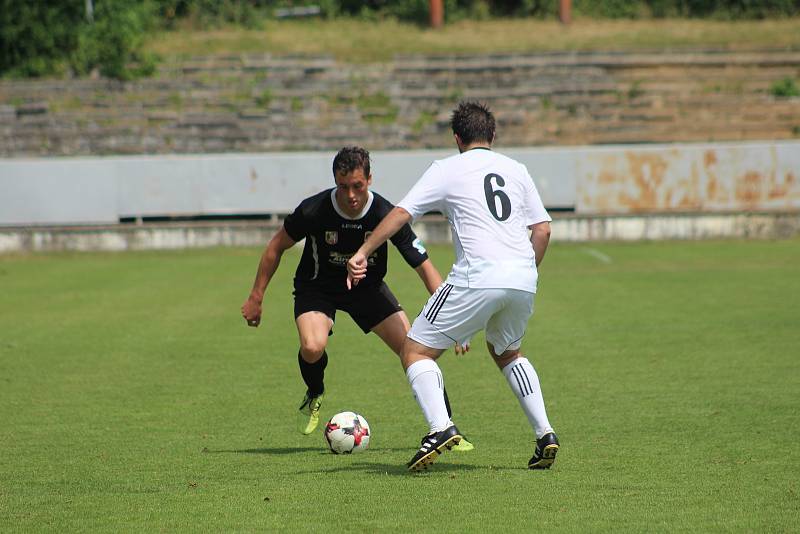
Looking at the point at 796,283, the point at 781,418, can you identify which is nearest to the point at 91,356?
the point at 781,418

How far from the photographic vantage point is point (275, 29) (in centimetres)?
4362

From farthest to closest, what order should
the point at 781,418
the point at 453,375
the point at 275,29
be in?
the point at 275,29 < the point at 453,375 < the point at 781,418

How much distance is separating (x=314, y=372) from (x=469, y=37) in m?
36.2

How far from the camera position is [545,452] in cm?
597

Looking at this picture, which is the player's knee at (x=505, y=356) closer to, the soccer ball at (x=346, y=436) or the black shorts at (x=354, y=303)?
the soccer ball at (x=346, y=436)

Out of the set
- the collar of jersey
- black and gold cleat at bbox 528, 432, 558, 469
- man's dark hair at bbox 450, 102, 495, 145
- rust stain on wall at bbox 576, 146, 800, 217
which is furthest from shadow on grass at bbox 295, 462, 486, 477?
rust stain on wall at bbox 576, 146, 800, 217

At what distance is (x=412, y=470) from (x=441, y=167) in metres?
1.66

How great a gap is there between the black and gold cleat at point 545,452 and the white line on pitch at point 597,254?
1449 cm

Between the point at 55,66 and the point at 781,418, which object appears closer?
the point at 781,418

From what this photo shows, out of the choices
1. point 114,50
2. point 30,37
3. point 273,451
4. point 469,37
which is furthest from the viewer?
point 469,37

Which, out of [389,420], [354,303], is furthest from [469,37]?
[354,303]

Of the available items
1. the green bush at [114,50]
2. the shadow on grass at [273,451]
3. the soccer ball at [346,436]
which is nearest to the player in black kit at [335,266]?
the shadow on grass at [273,451]

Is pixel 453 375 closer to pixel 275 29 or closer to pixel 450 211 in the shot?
pixel 450 211

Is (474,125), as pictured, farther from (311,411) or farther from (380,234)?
(311,411)
